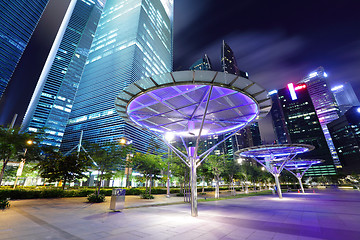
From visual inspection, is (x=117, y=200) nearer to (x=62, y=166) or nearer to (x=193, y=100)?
(x=193, y=100)

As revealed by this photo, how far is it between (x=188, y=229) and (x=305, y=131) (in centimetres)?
18034

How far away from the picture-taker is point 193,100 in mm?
12164

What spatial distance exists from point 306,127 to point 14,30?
222111 millimetres

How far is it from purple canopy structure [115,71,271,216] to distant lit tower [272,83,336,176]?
468ft

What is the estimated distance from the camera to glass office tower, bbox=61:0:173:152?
88.1 metres

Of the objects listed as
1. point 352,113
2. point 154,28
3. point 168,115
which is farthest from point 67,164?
point 352,113

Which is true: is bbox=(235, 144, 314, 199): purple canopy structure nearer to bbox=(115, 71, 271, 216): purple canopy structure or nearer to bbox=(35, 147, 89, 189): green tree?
bbox=(115, 71, 271, 216): purple canopy structure

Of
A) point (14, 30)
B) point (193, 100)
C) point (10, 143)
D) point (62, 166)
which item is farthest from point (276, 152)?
point (14, 30)

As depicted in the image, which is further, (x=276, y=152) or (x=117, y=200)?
(x=276, y=152)

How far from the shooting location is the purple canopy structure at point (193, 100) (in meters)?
9.53

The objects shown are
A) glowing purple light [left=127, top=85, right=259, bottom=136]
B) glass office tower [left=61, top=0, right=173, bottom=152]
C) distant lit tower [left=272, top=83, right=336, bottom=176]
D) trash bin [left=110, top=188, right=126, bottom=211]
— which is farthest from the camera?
distant lit tower [left=272, top=83, right=336, bottom=176]

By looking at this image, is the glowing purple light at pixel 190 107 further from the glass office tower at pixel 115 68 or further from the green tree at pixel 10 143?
the glass office tower at pixel 115 68

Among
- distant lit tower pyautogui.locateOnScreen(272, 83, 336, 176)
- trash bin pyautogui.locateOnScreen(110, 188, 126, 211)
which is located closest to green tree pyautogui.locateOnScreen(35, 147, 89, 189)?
trash bin pyautogui.locateOnScreen(110, 188, 126, 211)

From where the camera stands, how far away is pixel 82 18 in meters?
166
